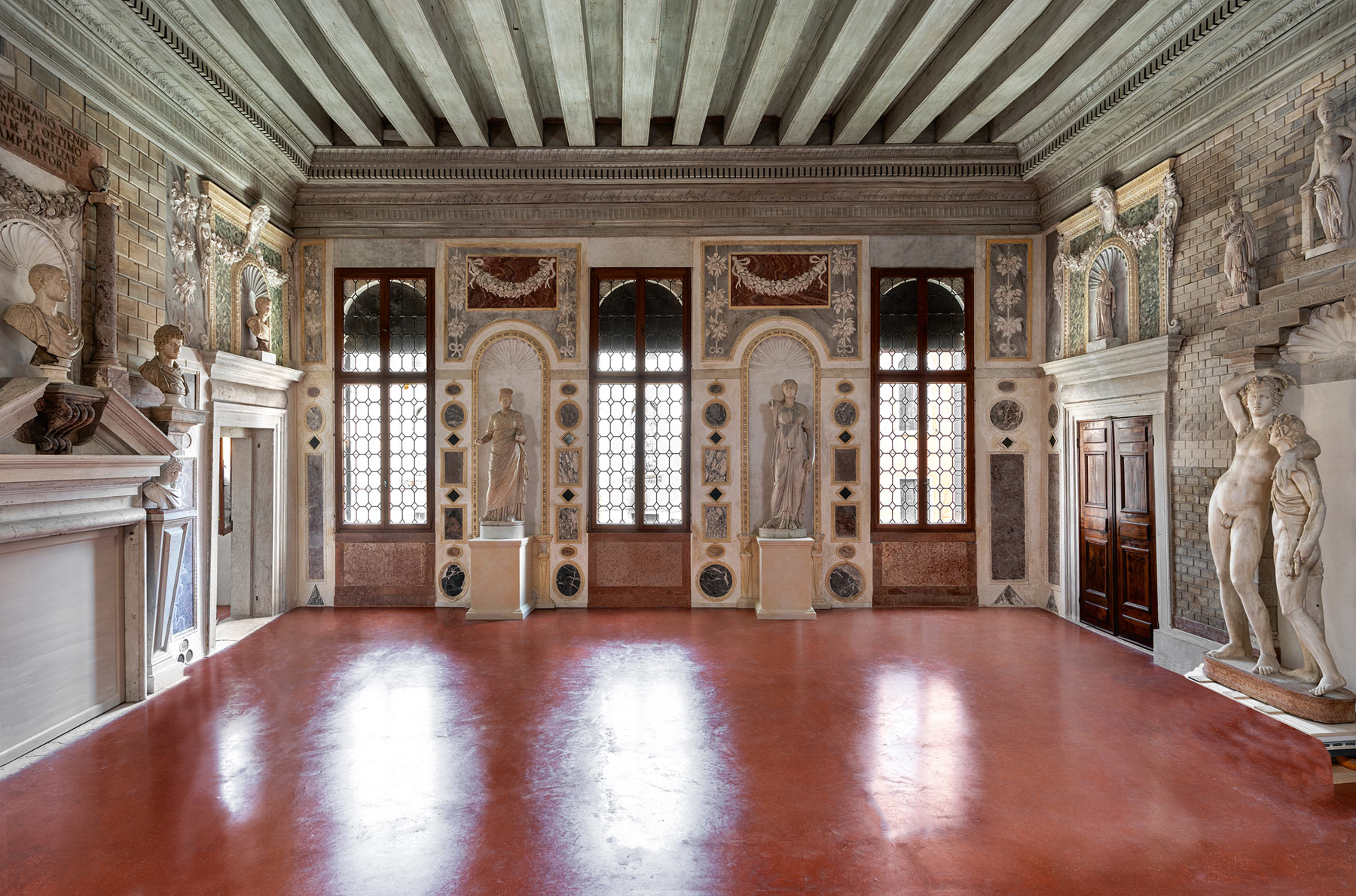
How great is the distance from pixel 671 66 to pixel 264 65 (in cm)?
385

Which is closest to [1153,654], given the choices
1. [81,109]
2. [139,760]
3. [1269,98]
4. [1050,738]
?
[1050,738]

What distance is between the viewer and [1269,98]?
545 cm

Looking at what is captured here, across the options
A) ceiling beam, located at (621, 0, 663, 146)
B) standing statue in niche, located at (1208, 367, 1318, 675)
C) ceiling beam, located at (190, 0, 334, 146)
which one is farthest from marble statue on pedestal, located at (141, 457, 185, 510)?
standing statue in niche, located at (1208, 367, 1318, 675)

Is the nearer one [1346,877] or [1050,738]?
[1346,877]

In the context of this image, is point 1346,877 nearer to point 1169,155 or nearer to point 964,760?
point 964,760

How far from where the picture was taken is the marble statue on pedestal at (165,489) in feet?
18.7

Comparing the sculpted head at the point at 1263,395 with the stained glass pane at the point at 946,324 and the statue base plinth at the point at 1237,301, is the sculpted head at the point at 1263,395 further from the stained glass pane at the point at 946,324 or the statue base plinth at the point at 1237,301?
the stained glass pane at the point at 946,324

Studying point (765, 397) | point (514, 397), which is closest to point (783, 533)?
point (765, 397)

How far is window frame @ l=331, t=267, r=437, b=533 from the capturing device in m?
8.83

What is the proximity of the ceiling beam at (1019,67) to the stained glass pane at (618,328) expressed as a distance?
420 centimetres

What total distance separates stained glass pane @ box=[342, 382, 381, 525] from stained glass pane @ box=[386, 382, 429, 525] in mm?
178

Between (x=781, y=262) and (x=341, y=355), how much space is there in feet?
18.7

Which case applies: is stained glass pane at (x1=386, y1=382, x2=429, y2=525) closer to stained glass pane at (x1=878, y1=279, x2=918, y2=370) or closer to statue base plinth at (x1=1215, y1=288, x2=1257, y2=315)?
stained glass pane at (x1=878, y1=279, x2=918, y2=370)

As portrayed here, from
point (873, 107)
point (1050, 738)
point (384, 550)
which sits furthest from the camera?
point (384, 550)
